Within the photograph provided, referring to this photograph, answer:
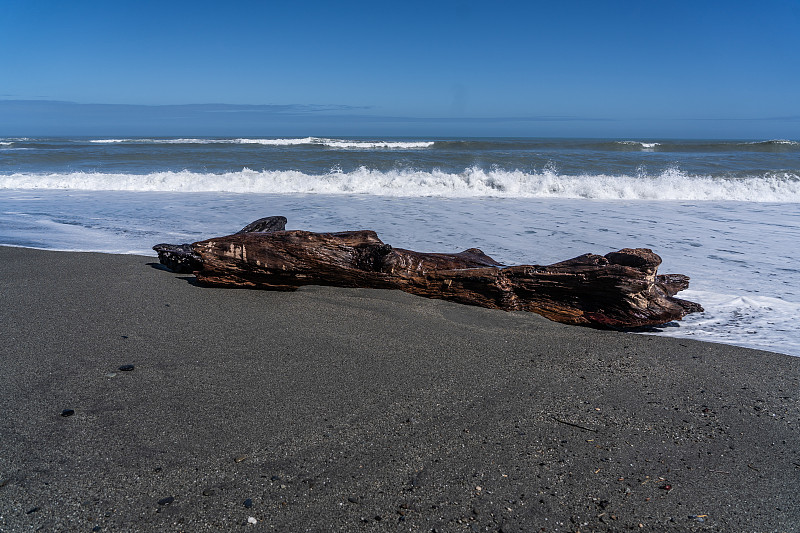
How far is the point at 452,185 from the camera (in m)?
13.9

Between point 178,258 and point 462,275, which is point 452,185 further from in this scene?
point 462,275

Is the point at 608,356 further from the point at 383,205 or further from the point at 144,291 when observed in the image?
the point at 383,205

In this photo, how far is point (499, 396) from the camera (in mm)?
2521

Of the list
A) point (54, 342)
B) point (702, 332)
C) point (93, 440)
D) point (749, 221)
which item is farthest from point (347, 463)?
point (749, 221)

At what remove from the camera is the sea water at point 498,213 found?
483cm

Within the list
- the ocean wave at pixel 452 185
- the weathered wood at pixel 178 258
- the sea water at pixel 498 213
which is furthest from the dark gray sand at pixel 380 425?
the ocean wave at pixel 452 185

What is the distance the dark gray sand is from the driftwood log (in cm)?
21

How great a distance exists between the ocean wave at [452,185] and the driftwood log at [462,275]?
886 centimetres

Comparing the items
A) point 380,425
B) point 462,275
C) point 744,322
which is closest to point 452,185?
point 462,275

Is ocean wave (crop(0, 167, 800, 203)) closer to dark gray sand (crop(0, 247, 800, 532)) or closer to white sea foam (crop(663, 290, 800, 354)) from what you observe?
white sea foam (crop(663, 290, 800, 354))

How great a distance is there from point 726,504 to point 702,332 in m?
2.02

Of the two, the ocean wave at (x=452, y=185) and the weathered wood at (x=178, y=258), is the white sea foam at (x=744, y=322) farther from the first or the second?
the ocean wave at (x=452, y=185)

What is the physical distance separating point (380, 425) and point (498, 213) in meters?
7.52

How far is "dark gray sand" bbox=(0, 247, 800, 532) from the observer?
1715mm
